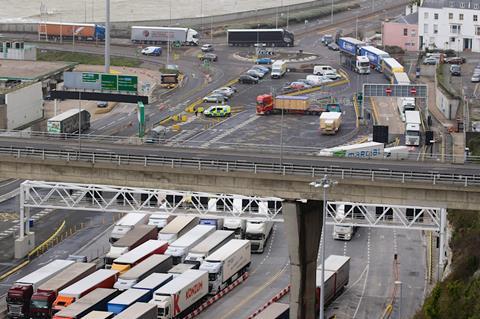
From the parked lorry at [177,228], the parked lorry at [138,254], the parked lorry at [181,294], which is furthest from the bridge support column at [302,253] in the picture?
the parked lorry at [177,228]

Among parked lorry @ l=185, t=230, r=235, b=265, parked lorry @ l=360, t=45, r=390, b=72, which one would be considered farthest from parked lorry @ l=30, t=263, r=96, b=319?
parked lorry @ l=360, t=45, r=390, b=72

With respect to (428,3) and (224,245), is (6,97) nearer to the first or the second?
(224,245)

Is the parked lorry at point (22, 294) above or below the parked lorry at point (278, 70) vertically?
below

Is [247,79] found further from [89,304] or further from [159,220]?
[89,304]

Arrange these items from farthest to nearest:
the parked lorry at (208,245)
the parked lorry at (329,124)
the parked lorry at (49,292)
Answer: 1. the parked lorry at (329,124)
2. the parked lorry at (208,245)
3. the parked lorry at (49,292)

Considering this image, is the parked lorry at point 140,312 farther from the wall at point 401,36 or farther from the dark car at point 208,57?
the wall at point 401,36

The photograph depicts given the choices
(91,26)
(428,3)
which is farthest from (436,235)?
(91,26)
